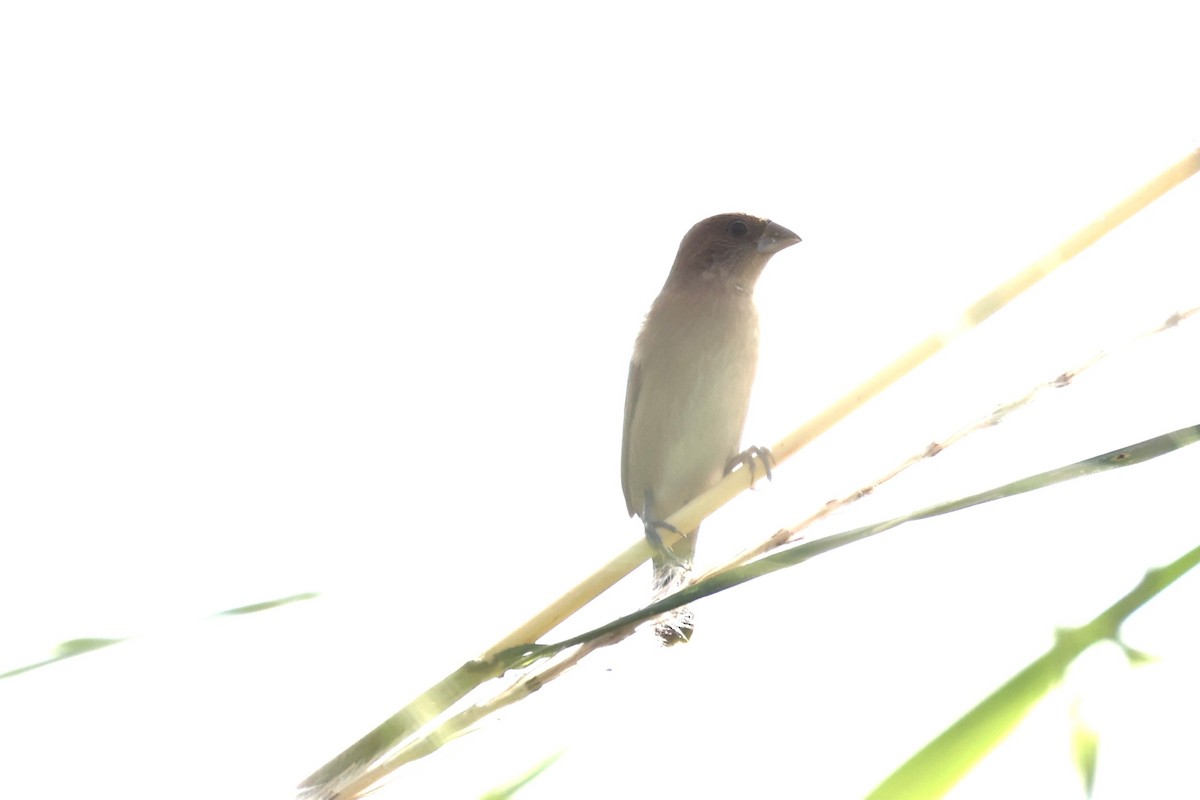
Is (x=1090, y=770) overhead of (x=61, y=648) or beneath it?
beneath

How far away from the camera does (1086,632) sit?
60 centimetres

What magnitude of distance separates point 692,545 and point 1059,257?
2295mm

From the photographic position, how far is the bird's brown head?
13.4 feet

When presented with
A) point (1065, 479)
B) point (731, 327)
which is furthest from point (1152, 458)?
point (731, 327)

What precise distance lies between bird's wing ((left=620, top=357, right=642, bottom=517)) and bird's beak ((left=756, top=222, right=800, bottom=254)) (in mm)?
661

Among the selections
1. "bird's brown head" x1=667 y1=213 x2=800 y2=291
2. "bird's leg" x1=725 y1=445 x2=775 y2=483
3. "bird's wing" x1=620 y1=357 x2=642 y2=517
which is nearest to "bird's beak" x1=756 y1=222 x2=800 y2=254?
"bird's brown head" x1=667 y1=213 x2=800 y2=291

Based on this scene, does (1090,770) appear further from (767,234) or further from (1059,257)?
(767,234)

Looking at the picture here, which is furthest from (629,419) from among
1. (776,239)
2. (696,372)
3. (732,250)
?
(776,239)

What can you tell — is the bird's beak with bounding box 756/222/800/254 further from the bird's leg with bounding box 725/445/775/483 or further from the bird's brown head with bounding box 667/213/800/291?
the bird's leg with bounding box 725/445/775/483

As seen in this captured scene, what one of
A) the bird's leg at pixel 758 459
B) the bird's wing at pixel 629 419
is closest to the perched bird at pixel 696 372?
the bird's wing at pixel 629 419

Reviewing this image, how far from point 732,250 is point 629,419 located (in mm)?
743

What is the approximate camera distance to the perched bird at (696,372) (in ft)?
12.4

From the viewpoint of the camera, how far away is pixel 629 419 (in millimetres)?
4066

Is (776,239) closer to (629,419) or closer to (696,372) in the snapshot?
(696,372)
